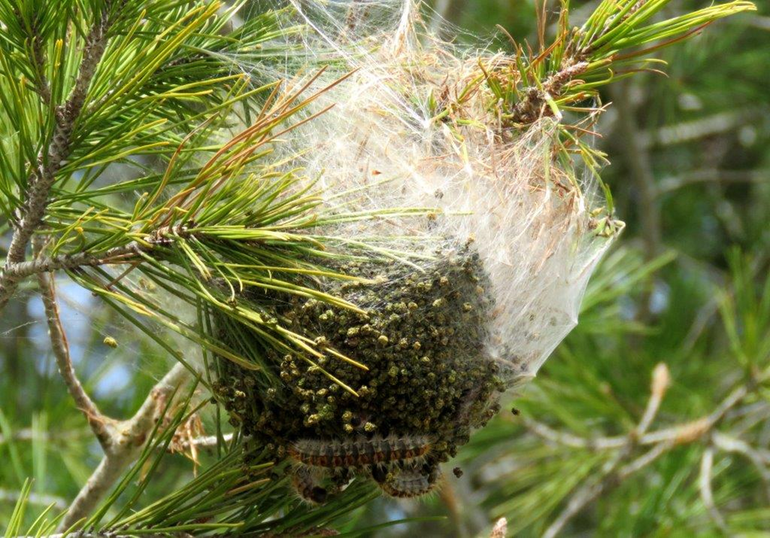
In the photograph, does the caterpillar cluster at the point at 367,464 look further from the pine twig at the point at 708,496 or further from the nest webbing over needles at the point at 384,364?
the pine twig at the point at 708,496

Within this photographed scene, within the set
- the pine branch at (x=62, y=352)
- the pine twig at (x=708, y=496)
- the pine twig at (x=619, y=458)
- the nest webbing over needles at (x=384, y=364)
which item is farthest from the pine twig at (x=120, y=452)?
the pine twig at (x=708, y=496)

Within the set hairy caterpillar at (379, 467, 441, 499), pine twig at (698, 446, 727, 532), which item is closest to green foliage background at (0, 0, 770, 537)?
pine twig at (698, 446, 727, 532)

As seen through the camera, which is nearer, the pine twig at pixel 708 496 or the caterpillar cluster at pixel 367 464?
the caterpillar cluster at pixel 367 464

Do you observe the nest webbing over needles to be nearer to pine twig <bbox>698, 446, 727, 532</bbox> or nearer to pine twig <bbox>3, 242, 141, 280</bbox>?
pine twig <bbox>3, 242, 141, 280</bbox>

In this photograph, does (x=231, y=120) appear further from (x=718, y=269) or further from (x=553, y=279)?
(x=718, y=269)

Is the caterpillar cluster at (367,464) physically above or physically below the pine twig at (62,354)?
below

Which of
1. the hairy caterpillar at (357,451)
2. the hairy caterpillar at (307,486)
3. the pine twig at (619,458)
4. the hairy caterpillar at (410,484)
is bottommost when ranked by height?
the pine twig at (619,458)
